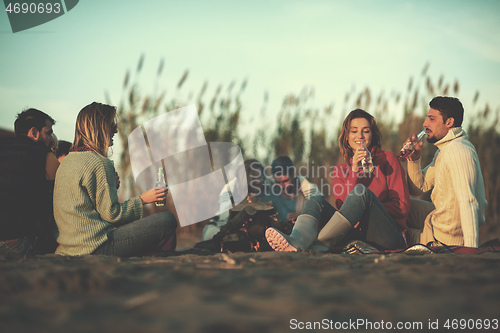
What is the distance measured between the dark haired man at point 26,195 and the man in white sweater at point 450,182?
8.93 ft

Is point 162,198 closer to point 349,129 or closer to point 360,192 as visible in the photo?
point 360,192

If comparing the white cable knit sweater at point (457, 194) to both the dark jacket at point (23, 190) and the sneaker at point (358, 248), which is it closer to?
the sneaker at point (358, 248)

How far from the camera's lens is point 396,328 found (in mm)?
1370

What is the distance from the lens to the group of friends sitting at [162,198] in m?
3.13

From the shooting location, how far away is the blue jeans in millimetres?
3191

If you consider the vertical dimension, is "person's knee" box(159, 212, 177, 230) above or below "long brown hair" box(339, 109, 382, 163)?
below

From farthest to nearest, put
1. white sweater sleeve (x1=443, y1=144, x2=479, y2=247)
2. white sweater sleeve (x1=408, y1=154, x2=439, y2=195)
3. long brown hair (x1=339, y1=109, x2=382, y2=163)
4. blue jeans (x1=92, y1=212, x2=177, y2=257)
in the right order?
long brown hair (x1=339, y1=109, x2=382, y2=163), white sweater sleeve (x1=408, y1=154, x2=439, y2=195), white sweater sleeve (x1=443, y1=144, x2=479, y2=247), blue jeans (x1=92, y1=212, x2=177, y2=257)

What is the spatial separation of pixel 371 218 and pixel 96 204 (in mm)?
1927

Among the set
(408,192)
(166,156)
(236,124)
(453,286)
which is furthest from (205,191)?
(453,286)

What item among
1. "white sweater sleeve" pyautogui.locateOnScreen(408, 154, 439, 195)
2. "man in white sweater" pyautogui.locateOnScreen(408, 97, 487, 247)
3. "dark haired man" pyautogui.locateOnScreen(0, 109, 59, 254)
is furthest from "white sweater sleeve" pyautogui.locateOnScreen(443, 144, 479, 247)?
"dark haired man" pyautogui.locateOnScreen(0, 109, 59, 254)

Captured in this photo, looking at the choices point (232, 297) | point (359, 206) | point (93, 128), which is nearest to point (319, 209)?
point (359, 206)

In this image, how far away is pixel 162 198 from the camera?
3.32 m

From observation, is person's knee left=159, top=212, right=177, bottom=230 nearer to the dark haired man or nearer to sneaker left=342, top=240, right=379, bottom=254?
the dark haired man

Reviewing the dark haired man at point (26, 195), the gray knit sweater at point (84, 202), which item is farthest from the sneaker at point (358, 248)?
the dark haired man at point (26, 195)
